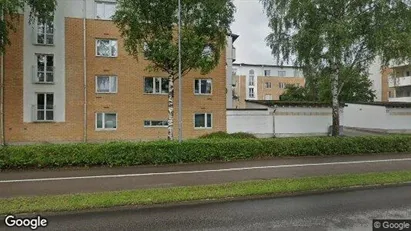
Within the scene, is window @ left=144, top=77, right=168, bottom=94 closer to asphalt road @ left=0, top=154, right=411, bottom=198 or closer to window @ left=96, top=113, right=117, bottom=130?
window @ left=96, top=113, right=117, bottom=130

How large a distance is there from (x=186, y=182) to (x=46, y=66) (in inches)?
723

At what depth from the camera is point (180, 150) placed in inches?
474

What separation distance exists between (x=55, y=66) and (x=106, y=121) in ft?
17.2

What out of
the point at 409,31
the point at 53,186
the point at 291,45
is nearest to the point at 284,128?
the point at 291,45

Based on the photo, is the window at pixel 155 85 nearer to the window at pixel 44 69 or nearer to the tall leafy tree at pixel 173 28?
the window at pixel 44 69

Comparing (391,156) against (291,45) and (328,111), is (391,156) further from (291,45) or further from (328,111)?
(328,111)

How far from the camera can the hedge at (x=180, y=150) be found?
35.0 ft

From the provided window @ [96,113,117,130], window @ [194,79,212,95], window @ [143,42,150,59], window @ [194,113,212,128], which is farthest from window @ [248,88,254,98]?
window @ [143,42,150,59]

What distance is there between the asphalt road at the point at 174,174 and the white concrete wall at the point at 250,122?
12155mm

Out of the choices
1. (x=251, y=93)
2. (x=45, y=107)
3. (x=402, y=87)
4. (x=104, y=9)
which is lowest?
(x=45, y=107)

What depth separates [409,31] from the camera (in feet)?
53.0

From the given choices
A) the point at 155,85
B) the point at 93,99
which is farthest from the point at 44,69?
the point at 155,85

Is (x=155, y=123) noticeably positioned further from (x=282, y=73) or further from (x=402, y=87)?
(x=282, y=73)

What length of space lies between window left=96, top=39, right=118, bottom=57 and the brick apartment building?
72 millimetres
